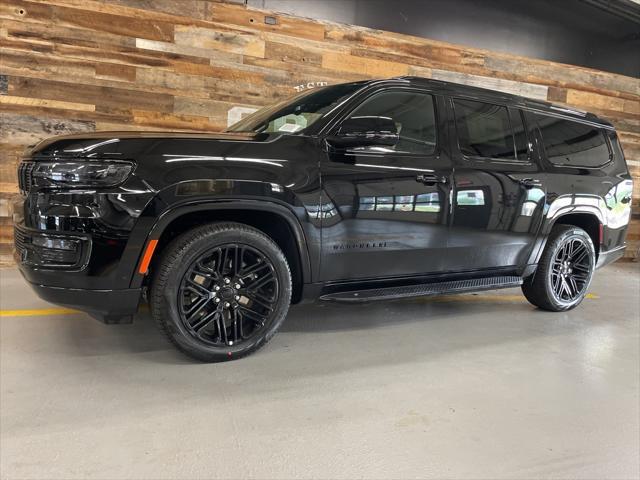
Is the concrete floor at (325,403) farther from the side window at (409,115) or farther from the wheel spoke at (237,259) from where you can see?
the side window at (409,115)

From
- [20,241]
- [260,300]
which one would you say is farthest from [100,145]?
[260,300]

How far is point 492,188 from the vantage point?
331 centimetres

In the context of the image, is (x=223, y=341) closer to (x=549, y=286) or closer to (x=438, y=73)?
(x=549, y=286)

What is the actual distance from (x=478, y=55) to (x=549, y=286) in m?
3.68

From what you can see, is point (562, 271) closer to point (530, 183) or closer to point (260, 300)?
point (530, 183)

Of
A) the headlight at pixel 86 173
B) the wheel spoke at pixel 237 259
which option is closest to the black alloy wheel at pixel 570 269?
the wheel spoke at pixel 237 259

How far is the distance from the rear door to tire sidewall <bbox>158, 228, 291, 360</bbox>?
127 centimetres

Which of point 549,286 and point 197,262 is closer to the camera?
point 197,262

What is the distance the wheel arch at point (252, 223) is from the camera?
2.34 metres

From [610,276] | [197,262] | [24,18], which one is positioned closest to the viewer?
[197,262]

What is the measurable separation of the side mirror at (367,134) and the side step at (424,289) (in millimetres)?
909

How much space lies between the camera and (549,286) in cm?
390

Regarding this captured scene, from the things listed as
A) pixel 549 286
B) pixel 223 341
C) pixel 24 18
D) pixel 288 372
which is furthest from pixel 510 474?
pixel 24 18

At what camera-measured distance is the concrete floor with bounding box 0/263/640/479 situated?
5.85ft
